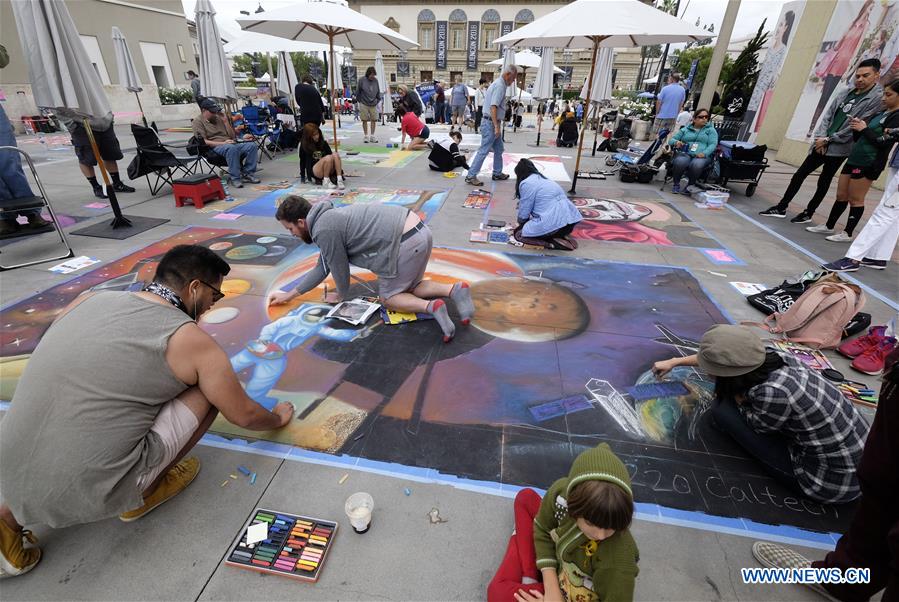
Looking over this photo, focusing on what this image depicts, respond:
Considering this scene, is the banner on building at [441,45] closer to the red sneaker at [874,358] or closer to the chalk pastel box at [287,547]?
the red sneaker at [874,358]

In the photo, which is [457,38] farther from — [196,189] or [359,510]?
[359,510]

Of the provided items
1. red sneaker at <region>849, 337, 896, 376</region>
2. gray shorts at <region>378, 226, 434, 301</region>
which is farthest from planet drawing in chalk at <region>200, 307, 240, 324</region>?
red sneaker at <region>849, 337, 896, 376</region>

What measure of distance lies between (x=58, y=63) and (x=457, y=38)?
48249 millimetres

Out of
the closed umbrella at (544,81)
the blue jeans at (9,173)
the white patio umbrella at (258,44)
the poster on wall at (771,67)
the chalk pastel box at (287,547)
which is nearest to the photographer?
the chalk pastel box at (287,547)

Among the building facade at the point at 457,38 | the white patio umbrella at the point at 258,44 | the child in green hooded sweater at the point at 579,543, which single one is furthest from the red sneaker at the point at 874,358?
the building facade at the point at 457,38

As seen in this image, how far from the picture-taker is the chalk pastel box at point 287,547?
1657 mm

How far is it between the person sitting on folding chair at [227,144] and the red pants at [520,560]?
7.18 meters

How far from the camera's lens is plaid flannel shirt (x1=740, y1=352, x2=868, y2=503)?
183cm

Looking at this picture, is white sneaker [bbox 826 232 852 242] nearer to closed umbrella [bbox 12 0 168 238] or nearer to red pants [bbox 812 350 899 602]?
red pants [bbox 812 350 899 602]

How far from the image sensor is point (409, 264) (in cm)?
316

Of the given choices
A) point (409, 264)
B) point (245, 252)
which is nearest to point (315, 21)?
point (245, 252)

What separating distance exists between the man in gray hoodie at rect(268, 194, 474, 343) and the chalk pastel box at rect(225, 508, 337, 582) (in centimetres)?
159

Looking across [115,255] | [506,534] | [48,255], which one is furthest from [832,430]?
[48,255]

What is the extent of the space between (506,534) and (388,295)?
1961 mm
